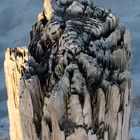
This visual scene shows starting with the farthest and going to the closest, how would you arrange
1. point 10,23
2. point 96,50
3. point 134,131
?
point 10,23, point 134,131, point 96,50

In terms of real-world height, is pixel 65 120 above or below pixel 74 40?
below

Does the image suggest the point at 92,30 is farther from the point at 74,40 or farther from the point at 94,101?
the point at 94,101

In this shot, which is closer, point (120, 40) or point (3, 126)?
point (120, 40)

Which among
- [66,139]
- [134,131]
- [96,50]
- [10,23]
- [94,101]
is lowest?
[66,139]

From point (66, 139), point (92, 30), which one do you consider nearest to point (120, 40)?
point (92, 30)

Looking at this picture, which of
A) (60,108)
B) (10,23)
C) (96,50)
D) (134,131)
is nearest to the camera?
(60,108)

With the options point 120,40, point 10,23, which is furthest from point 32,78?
point 10,23
